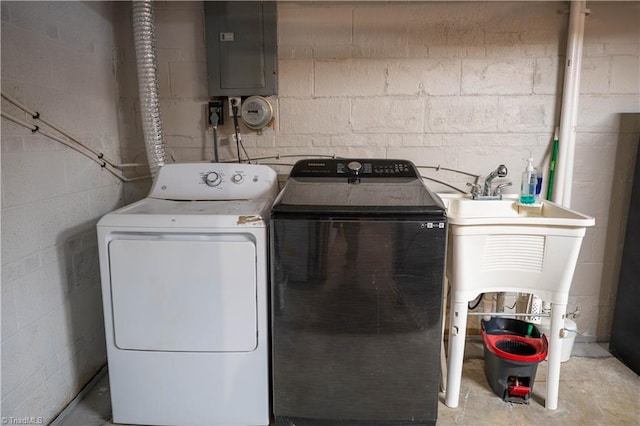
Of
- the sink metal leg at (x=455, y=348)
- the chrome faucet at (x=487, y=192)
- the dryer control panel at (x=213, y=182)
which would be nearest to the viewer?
the sink metal leg at (x=455, y=348)

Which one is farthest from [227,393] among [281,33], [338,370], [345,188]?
[281,33]

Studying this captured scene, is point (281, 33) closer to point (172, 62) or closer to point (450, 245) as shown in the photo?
point (172, 62)

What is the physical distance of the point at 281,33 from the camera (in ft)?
6.93

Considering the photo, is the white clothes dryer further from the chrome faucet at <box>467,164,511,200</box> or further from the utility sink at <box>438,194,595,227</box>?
the chrome faucet at <box>467,164,511,200</box>

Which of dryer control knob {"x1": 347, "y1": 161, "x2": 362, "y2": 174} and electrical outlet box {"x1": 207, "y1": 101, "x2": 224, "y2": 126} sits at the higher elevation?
electrical outlet box {"x1": 207, "y1": 101, "x2": 224, "y2": 126}

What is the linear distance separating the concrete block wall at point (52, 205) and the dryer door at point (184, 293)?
0.34 m

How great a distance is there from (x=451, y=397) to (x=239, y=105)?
5.99ft

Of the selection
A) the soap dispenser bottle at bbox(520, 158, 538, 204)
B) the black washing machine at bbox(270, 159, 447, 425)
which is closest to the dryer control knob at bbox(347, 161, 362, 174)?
the black washing machine at bbox(270, 159, 447, 425)

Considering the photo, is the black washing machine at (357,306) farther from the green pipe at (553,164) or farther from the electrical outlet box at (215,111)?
the green pipe at (553,164)

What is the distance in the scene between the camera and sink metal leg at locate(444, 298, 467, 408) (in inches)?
65.7

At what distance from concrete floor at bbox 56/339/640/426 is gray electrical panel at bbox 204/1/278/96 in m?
1.68

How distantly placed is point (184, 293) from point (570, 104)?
215cm

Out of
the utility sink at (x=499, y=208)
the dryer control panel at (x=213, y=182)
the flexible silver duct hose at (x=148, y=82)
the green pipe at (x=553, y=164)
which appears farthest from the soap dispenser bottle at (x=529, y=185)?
the flexible silver duct hose at (x=148, y=82)

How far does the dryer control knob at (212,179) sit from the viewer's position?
6.03 ft
